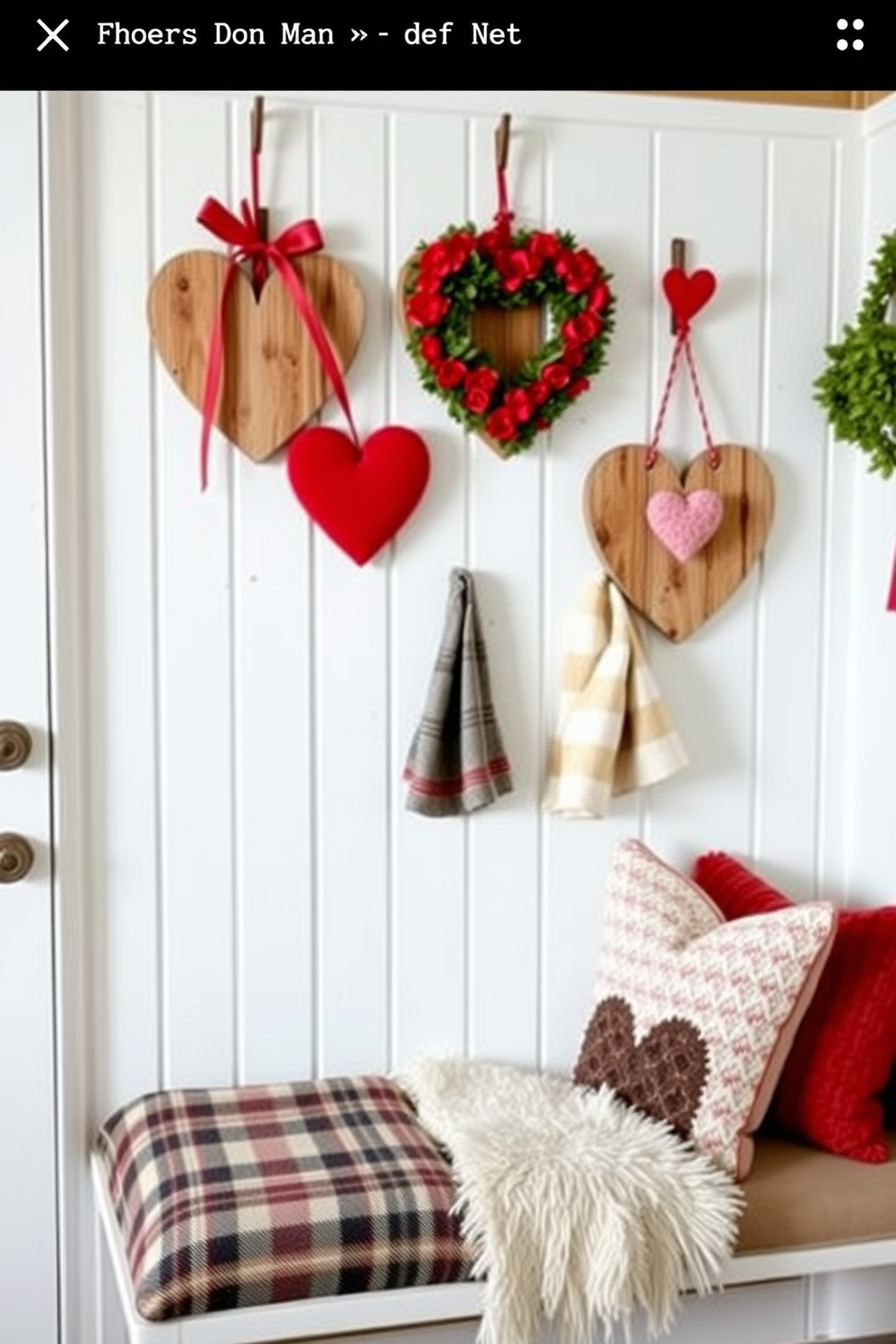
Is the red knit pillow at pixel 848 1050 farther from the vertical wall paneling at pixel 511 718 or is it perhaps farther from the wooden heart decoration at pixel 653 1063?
the vertical wall paneling at pixel 511 718

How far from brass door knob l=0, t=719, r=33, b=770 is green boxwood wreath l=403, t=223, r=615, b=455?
68 centimetres

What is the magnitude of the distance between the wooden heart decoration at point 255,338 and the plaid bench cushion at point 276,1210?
0.85 metres

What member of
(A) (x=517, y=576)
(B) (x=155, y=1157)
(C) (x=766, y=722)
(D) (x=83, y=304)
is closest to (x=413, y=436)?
(A) (x=517, y=576)

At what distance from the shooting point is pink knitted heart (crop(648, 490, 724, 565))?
5.98 ft

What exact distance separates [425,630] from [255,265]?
20.6 inches

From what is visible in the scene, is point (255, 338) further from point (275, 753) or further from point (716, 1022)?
point (716, 1022)

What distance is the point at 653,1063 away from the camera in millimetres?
1611

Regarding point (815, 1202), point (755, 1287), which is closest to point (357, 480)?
point (815, 1202)

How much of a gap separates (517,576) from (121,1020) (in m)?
0.79

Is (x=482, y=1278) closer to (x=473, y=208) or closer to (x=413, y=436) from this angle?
(x=413, y=436)

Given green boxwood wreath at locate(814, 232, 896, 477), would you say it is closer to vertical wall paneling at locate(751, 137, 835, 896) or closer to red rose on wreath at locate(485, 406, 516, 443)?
vertical wall paneling at locate(751, 137, 835, 896)

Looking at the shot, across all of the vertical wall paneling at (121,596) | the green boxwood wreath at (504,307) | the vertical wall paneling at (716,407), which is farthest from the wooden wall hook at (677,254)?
the vertical wall paneling at (121,596)
